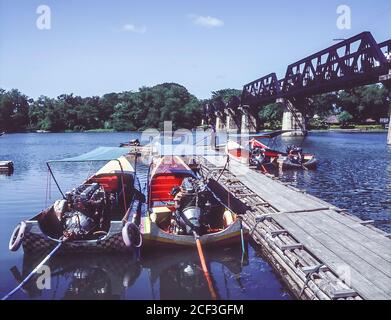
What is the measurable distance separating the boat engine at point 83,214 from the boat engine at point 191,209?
9.53 feet

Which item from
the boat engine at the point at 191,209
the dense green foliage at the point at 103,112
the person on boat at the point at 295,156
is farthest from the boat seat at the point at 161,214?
the dense green foliage at the point at 103,112

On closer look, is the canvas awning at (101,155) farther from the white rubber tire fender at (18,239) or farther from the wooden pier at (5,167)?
the wooden pier at (5,167)

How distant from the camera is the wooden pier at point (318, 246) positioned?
909cm

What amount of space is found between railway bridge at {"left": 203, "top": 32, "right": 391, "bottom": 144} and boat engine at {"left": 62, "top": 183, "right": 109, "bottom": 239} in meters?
34.7

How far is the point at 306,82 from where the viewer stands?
228 ft

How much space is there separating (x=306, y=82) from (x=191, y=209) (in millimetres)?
61475

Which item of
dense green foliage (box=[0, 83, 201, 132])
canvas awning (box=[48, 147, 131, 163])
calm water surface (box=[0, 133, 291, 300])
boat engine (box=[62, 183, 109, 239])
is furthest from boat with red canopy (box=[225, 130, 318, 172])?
dense green foliage (box=[0, 83, 201, 132])

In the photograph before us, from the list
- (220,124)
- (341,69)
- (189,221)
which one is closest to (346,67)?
(341,69)

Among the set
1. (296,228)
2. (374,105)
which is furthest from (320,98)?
(296,228)

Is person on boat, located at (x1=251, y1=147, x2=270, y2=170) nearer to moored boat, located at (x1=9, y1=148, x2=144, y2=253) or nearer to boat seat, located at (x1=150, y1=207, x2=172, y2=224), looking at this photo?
moored boat, located at (x1=9, y1=148, x2=144, y2=253)

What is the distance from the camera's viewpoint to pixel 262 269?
41.1 ft

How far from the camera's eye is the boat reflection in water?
36.6 feet

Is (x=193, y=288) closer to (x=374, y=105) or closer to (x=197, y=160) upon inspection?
(x=197, y=160)

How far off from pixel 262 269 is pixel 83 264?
20.1 ft
